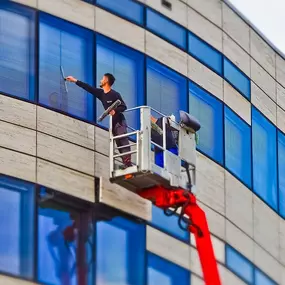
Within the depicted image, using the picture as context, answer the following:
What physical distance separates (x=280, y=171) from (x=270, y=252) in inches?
107

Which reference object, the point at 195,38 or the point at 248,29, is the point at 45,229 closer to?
the point at 195,38

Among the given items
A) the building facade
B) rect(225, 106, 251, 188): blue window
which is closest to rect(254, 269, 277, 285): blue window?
the building facade

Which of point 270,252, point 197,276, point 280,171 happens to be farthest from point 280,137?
point 197,276

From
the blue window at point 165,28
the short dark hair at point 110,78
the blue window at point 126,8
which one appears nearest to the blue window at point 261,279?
the blue window at point 165,28

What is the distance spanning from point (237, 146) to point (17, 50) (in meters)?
8.37

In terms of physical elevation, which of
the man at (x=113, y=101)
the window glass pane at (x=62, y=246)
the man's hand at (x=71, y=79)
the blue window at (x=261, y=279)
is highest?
the man's hand at (x=71, y=79)

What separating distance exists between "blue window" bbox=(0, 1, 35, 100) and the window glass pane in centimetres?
267

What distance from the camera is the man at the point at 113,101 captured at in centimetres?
3105

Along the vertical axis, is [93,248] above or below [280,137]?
below

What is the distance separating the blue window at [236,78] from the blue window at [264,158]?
666 mm

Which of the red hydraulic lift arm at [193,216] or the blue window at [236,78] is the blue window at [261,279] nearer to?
the blue window at [236,78]

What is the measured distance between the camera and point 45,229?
29844 mm

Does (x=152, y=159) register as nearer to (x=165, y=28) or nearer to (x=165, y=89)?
(x=165, y=89)

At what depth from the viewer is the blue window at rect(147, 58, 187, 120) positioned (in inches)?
1334
